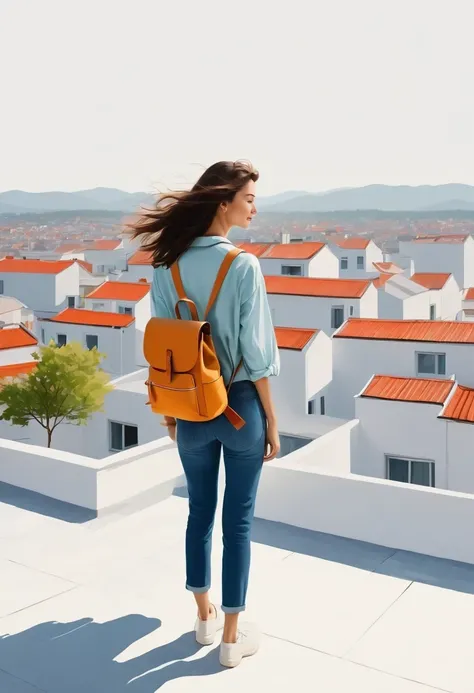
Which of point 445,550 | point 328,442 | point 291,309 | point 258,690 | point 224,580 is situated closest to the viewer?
point 258,690

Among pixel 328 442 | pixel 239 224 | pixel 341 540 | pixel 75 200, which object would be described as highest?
pixel 75 200

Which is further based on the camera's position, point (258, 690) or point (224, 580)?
point (224, 580)

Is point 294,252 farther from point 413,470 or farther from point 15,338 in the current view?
point 413,470

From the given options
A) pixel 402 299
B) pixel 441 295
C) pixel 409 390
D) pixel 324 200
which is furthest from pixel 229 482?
pixel 324 200

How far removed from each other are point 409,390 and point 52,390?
1037 centimetres

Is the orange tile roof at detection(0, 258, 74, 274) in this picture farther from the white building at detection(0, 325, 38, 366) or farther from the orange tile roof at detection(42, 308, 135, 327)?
the white building at detection(0, 325, 38, 366)

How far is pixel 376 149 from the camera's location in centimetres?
12312

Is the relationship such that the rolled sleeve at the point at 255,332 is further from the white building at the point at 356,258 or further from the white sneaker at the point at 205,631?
the white building at the point at 356,258

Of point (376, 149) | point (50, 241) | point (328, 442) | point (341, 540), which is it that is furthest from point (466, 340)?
point (376, 149)

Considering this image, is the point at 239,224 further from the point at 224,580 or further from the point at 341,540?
the point at 341,540

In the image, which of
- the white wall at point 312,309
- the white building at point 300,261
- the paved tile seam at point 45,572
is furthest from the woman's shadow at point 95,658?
the white building at point 300,261

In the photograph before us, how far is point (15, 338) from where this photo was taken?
2630cm

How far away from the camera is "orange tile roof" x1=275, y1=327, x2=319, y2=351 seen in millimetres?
20312

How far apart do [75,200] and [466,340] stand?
A: 115 m
